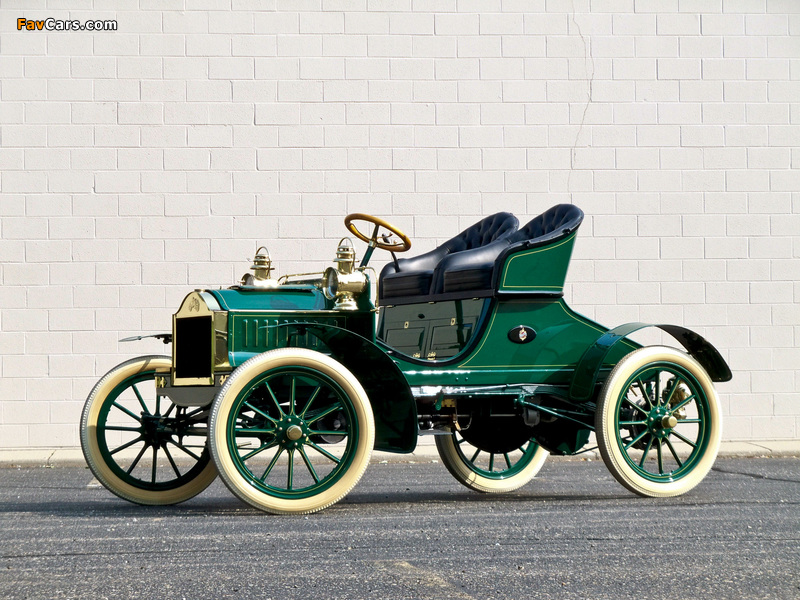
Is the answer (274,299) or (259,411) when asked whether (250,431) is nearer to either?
(259,411)

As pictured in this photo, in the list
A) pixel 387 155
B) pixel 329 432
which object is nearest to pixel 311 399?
pixel 329 432

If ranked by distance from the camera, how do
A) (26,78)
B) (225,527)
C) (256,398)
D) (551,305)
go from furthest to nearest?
(26,78) < (551,305) < (256,398) < (225,527)

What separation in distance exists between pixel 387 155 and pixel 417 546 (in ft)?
16.9

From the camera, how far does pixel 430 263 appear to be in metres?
7.05

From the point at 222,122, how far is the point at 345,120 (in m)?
1.02

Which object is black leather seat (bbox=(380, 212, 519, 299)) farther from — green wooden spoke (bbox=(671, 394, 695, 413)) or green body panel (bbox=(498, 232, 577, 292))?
green wooden spoke (bbox=(671, 394, 695, 413))

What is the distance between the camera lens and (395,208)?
9.16 meters

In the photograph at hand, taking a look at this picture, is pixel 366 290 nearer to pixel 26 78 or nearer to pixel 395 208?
pixel 395 208

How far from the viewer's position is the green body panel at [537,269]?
588 cm

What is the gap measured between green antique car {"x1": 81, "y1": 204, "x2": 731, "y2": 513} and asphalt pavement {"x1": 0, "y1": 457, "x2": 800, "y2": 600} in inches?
10.0

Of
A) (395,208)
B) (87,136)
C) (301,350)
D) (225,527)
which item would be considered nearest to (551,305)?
(301,350)

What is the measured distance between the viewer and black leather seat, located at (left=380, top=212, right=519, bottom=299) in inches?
254

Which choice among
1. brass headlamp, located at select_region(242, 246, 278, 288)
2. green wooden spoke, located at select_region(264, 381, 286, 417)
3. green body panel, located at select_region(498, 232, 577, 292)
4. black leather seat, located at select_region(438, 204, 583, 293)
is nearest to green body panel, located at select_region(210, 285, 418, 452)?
brass headlamp, located at select_region(242, 246, 278, 288)

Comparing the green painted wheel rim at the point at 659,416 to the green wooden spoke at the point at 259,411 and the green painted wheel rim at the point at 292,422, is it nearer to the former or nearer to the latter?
the green painted wheel rim at the point at 292,422
